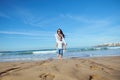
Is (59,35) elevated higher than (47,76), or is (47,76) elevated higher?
(59,35)

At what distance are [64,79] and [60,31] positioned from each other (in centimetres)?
613

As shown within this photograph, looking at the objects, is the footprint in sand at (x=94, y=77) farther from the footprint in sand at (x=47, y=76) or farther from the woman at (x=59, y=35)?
the woman at (x=59, y=35)

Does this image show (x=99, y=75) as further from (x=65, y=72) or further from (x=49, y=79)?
(x=49, y=79)

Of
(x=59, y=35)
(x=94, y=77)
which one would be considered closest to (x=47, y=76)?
(x=94, y=77)

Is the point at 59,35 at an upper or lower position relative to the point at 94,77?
upper

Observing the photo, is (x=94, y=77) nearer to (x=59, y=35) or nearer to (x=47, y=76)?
(x=47, y=76)

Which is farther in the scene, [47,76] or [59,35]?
[59,35]

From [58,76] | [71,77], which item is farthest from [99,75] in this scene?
[58,76]

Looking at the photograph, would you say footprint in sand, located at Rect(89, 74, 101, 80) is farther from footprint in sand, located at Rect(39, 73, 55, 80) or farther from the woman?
the woman

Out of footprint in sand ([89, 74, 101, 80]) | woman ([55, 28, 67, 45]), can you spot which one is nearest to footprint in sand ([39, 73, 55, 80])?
footprint in sand ([89, 74, 101, 80])

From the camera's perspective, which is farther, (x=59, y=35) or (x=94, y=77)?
(x=59, y=35)

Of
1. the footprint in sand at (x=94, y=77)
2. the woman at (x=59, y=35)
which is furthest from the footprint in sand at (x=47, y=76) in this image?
the woman at (x=59, y=35)

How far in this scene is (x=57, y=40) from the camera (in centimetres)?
956

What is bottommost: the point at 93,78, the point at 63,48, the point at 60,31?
the point at 93,78
